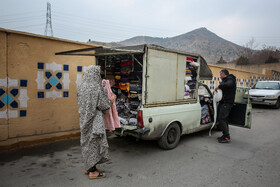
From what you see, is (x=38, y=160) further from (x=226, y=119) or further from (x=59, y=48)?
(x=226, y=119)

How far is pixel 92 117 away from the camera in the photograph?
9.72 ft

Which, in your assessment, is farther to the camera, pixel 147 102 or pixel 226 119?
pixel 226 119

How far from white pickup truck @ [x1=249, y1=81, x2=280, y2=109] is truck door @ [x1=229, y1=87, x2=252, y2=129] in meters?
6.08

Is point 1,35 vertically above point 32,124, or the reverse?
point 1,35

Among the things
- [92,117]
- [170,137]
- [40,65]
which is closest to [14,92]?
[40,65]

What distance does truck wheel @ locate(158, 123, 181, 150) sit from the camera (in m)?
4.22

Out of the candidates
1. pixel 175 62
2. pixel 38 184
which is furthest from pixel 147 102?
pixel 38 184

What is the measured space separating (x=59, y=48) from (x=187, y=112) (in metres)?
3.65

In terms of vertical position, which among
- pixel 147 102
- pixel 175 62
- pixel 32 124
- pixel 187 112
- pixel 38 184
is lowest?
pixel 38 184

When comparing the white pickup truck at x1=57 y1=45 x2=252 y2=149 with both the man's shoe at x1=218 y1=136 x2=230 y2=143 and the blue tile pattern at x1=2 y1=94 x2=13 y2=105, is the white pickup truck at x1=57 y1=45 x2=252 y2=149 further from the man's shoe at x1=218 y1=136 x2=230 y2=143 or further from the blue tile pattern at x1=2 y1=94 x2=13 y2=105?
the blue tile pattern at x1=2 y1=94 x2=13 y2=105

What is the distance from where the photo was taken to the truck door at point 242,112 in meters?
5.18

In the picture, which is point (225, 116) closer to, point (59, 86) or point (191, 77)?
point (191, 77)

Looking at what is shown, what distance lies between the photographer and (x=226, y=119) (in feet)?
16.8

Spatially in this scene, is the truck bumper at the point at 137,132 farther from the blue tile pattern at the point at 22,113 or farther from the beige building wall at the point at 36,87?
the blue tile pattern at the point at 22,113
